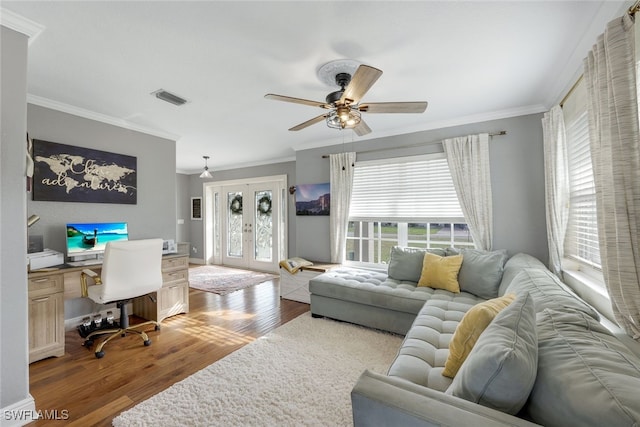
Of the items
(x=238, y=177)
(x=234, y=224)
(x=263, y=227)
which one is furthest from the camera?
(x=234, y=224)

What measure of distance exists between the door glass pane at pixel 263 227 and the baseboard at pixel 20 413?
4.42 m

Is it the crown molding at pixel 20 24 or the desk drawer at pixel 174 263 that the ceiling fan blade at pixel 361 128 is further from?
the desk drawer at pixel 174 263

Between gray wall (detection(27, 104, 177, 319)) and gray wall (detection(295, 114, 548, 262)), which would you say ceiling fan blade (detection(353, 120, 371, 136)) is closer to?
gray wall (detection(295, 114, 548, 262))

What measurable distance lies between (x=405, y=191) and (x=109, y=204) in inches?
156

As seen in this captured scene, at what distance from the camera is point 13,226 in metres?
1.67

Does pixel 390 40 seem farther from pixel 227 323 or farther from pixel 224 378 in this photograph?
pixel 227 323

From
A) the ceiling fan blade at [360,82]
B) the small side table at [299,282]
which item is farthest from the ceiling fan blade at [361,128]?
the small side table at [299,282]

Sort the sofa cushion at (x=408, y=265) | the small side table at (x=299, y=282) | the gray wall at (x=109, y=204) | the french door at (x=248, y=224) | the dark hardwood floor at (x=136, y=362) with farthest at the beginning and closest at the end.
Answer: the french door at (x=248, y=224) → the small side table at (x=299, y=282) → the sofa cushion at (x=408, y=265) → the gray wall at (x=109, y=204) → the dark hardwood floor at (x=136, y=362)

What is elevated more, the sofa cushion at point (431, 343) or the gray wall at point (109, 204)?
the gray wall at point (109, 204)

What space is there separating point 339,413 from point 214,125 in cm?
A: 353

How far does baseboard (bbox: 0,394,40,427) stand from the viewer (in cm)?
163

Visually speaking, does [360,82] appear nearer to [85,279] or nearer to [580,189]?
[580,189]

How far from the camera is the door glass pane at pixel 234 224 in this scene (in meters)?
6.57

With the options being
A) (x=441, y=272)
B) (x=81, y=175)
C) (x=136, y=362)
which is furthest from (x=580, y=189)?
(x=81, y=175)
